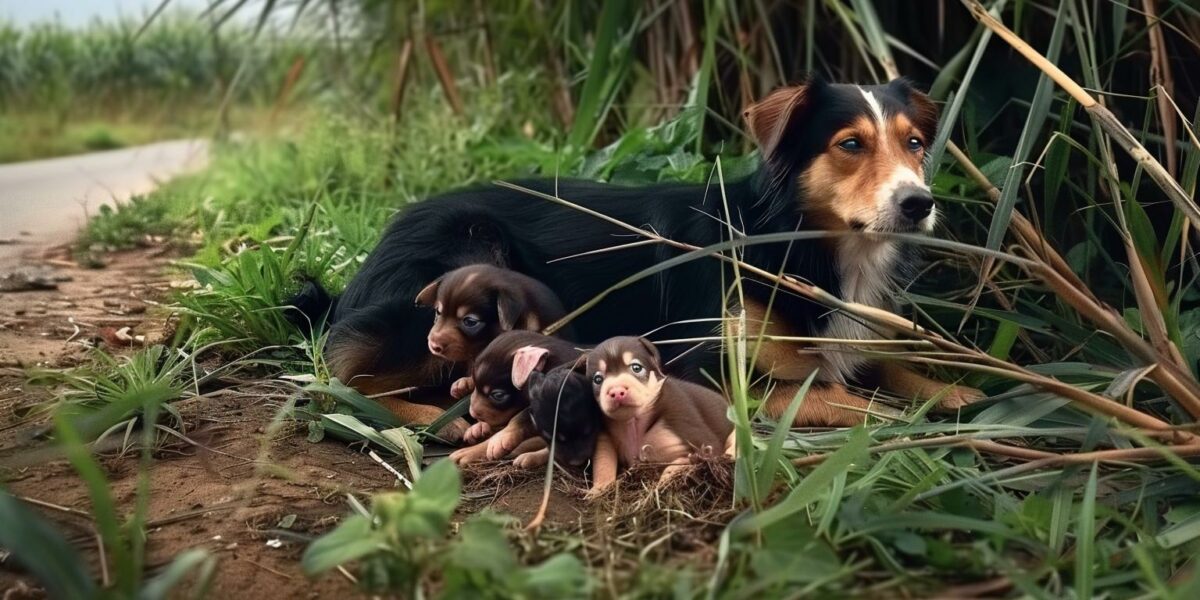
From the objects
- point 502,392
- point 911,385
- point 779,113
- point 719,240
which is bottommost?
point 911,385

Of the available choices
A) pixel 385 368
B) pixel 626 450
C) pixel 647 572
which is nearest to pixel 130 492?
pixel 385 368

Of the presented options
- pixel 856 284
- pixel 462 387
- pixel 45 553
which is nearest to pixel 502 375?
pixel 462 387

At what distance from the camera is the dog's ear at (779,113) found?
2.99 metres

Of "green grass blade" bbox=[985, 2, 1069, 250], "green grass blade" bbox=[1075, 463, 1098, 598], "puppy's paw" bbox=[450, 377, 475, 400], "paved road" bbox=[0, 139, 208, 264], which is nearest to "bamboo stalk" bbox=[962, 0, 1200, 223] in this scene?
"green grass blade" bbox=[985, 2, 1069, 250]

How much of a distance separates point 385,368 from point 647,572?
161 centimetres

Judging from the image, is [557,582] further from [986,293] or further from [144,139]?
[144,139]

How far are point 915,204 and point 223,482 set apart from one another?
6.05 ft

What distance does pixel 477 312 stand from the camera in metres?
2.98

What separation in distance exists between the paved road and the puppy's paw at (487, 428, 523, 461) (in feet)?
7.82

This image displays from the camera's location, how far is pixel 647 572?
1735mm

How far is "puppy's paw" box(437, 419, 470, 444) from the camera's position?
2.92 m

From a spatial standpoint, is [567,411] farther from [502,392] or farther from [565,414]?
[502,392]

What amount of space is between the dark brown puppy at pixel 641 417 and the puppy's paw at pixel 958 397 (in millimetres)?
642

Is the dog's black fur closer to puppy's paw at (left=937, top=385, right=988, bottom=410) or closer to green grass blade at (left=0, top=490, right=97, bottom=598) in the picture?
puppy's paw at (left=937, top=385, right=988, bottom=410)
